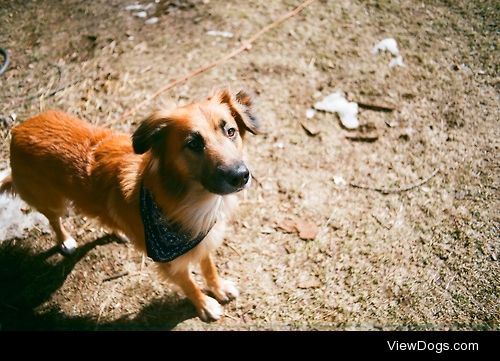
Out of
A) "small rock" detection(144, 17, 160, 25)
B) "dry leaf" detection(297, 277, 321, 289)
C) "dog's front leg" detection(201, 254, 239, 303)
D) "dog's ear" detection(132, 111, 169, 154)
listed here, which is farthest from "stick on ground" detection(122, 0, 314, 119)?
"dry leaf" detection(297, 277, 321, 289)

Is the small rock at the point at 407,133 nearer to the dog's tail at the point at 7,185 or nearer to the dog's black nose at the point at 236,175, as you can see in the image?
the dog's black nose at the point at 236,175

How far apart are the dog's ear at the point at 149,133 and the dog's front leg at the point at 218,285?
1.21 meters

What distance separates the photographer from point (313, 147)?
426 cm

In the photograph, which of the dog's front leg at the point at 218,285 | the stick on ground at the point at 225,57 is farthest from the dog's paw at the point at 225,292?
the stick on ground at the point at 225,57

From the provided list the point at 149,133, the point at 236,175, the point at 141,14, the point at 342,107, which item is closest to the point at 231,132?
the point at 236,175

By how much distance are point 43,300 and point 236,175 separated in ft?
7.46

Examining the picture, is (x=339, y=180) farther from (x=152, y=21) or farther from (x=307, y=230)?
(x=152, y=21)

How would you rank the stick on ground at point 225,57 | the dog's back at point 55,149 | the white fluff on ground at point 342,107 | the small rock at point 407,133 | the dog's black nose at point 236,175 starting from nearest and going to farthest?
the dog's black nose at point 236,175, the dog's back at point 55,149, the small rock at point 407,133, the white fluff on ground at point 342,107, the stick on ground at point 225,57

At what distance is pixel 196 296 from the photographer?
10.7 feet

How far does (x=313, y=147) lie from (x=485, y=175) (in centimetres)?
169

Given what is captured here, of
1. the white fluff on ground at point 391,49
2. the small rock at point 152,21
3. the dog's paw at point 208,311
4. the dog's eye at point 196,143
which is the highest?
the dog's eye at point 196,143

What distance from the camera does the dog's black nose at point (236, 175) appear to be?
2418mm

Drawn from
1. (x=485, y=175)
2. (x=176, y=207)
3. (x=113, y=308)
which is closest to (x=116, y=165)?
(x=176, y=207)

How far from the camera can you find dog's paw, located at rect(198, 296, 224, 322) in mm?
3322
